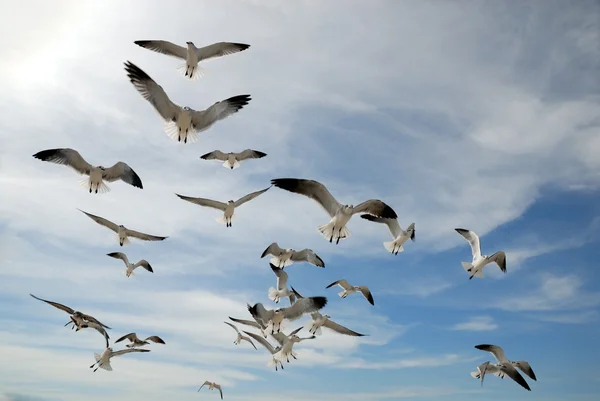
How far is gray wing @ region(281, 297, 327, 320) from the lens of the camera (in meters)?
19.4

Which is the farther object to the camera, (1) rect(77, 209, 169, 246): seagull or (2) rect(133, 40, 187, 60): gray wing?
(1) rect(77, 209, 169, 246): seagull

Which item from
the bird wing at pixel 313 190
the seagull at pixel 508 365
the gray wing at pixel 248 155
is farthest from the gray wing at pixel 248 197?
the seagull at pixel 508 365

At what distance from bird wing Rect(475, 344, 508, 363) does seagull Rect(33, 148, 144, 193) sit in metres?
12.2

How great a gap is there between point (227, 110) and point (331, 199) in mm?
4007

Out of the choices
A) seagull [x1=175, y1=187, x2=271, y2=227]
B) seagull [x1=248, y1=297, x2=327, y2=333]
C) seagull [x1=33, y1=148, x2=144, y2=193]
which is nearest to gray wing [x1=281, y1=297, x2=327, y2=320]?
seagull [x1=248, y1=297, x2=327, y2=333]

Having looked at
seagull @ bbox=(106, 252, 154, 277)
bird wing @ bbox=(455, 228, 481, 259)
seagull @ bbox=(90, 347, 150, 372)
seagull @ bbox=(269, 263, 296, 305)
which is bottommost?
seagull @ bbox=(90, 347, 150, 372)

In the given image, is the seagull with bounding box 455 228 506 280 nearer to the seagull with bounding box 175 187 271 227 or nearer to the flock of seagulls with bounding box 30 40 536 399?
the flock of seagulls with bounding box 30 40 536 399

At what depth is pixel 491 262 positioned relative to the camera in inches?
902

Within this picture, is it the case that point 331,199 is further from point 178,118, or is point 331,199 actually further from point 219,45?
point 219,45

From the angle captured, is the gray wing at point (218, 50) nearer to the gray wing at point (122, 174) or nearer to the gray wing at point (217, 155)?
the gray wing at point (217, 155)

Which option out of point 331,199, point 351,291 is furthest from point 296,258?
point 331,199

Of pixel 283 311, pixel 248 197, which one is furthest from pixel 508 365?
pixel 248 197

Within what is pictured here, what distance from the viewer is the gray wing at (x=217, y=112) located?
19.3 metres

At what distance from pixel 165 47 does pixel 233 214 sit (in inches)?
233
